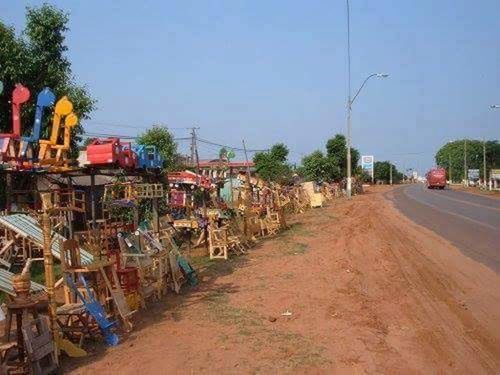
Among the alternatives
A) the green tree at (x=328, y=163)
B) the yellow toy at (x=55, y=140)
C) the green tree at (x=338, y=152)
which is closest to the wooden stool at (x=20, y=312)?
the yellow toy at (x=55, y=140)

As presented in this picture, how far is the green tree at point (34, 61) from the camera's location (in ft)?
54.8

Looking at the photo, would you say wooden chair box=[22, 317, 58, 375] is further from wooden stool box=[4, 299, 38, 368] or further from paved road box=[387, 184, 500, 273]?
paved road box=[387, 184, 500, 273]

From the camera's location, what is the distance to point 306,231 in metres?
22.4

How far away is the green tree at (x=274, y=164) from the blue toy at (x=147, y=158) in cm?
3202

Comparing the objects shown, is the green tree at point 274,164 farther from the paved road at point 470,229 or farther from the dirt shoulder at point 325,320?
the dirt shoulder at point 325,320

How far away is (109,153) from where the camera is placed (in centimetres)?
1057

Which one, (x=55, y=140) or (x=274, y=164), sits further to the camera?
(x=274, y=164)

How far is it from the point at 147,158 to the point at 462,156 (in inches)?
5582

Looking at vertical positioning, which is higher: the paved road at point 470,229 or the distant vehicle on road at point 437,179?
the distant vehicle on road at point 437,179

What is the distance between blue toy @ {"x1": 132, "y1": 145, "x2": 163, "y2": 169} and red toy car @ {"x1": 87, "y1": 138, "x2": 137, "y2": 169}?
28.1 inches

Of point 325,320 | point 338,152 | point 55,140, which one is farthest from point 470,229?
point 338,152

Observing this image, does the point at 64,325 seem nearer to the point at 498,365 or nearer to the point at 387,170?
the point at 498,365

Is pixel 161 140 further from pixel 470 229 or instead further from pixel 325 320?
pixel 325 320

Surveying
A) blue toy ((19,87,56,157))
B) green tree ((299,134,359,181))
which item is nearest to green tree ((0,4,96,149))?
blue toy ((19,87,56,157))
